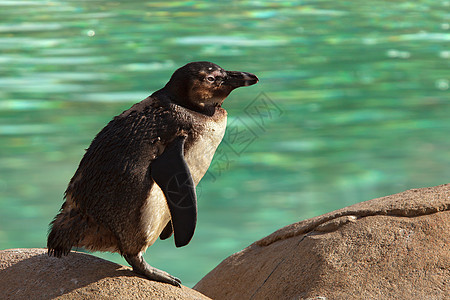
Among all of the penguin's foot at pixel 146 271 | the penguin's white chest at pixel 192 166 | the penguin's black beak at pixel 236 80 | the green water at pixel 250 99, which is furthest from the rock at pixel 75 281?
the penguin's black beak at pixel 236 80

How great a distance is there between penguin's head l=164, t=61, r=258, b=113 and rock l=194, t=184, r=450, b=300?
63 centimetres

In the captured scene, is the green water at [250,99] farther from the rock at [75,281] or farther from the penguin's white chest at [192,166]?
the rock at [75,281]

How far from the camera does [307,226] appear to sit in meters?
2.62

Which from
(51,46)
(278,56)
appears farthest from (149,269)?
(51,46)

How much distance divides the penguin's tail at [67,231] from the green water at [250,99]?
0.62 m

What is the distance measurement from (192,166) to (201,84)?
0.27m

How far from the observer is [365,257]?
2262 mm

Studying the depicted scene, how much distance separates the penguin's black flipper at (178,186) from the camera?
2076 millimetres

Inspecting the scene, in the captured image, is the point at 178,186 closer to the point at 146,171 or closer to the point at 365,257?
the point at 146,171

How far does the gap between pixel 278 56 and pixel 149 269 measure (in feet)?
32.2

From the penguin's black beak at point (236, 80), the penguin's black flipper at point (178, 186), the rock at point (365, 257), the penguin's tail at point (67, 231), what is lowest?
the rock at point (365, 257)

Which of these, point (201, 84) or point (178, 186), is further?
point (201, 84)

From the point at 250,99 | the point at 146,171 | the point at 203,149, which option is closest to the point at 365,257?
the point at 203,149

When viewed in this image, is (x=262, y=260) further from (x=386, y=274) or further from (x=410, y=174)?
(x=410, y=174)
